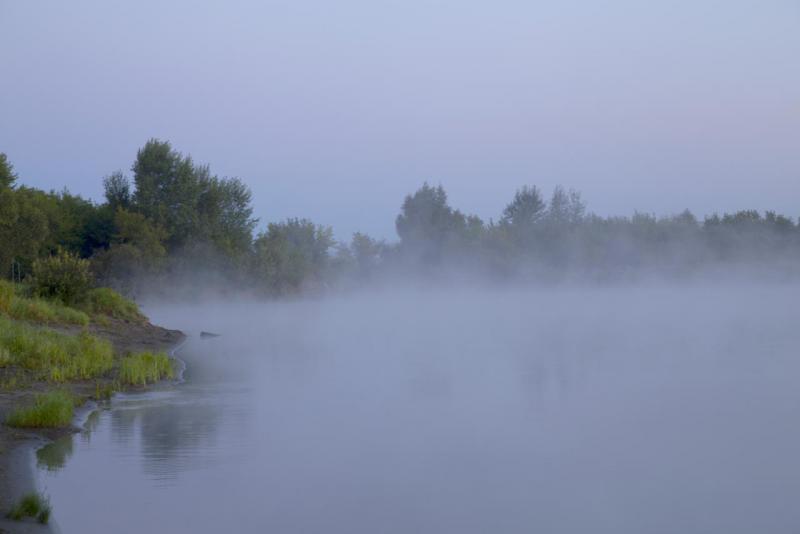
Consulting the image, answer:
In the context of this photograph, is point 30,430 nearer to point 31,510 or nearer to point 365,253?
point 31,510

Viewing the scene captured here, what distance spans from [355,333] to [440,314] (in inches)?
434

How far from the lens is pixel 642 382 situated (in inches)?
666

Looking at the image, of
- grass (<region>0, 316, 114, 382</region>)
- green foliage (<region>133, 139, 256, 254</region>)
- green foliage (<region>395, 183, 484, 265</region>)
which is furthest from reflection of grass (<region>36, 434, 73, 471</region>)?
green foliage (<region>395, 183, 484, 265</region>)

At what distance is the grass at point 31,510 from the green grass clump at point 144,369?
7.99 metres

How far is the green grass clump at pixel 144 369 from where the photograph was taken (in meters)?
15.7

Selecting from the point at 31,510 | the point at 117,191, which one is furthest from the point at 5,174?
the point at 31,510

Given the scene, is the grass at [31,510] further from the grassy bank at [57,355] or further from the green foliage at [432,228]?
the green foliage at [432,228]

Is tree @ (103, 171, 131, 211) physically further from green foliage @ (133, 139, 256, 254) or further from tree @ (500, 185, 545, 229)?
tree @ (500, 185, 545, 229)

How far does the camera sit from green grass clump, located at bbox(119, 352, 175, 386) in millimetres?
15656

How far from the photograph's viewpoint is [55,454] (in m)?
10.0

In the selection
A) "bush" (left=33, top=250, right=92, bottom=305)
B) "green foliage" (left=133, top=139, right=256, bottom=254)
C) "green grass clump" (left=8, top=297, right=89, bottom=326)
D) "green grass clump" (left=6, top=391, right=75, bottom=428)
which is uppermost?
"green foliage" (left=133, top=139, right=256, bottom=254)

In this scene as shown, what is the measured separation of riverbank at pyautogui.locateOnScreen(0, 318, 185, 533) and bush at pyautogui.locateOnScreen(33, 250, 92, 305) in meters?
1.23

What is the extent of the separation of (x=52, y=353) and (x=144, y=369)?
162 centimetres

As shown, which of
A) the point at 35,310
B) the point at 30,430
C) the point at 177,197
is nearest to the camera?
the point at 30,430
